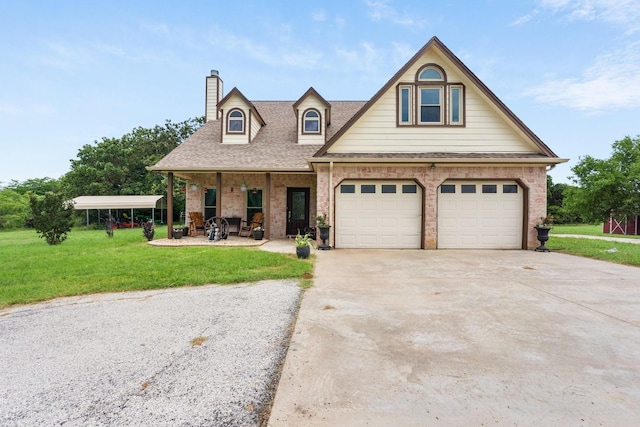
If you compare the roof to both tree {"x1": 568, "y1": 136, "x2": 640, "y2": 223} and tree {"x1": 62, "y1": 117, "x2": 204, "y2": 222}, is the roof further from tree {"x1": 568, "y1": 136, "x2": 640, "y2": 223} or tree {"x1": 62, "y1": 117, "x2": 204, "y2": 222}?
tree {"x1": 568, "y1": 136, "x2": 640, "y2": 223}

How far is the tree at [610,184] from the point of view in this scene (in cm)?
2280

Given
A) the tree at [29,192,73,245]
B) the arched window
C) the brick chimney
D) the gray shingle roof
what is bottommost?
the tree at [29,192,73,245]

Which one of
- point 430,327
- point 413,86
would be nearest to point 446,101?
point 413,86

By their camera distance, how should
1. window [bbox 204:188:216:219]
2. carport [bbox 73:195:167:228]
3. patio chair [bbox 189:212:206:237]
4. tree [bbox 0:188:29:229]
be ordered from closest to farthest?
patio chair [bbox 189:212:206:237]
window [bbox 204:188:216:219]
carport [bbox 73:195:167:228]
tree [bbox 0:188:29:229]

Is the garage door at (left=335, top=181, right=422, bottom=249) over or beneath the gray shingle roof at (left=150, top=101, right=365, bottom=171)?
beneath

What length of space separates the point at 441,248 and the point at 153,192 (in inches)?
1042

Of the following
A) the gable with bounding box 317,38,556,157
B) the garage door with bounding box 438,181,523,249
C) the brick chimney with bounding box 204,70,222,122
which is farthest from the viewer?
the brick chimney with bounding box 204,70,222,122

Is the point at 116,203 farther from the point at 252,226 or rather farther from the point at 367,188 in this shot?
the point at 367,188

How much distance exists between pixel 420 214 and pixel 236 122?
9265mm

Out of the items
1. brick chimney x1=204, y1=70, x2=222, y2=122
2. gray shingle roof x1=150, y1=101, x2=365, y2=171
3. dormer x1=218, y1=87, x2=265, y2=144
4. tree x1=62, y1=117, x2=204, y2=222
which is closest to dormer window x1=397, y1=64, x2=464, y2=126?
gray shingle roof x1=150, y1=101, x2=365, y2=171

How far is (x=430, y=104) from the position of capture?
420 inches

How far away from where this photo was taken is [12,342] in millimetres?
3355

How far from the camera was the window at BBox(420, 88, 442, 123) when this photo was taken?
10.6 metres

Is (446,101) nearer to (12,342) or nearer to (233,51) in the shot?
(12,342)
